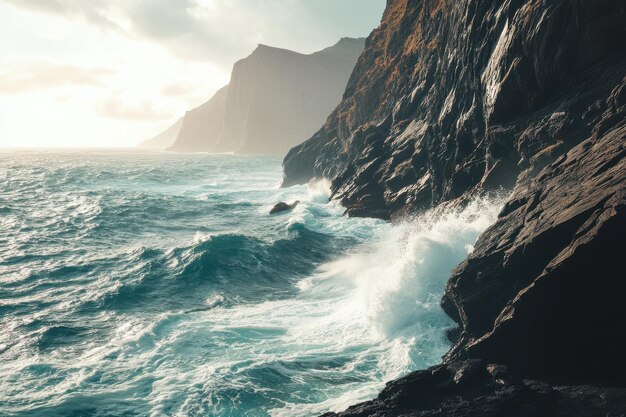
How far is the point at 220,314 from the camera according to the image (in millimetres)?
22047

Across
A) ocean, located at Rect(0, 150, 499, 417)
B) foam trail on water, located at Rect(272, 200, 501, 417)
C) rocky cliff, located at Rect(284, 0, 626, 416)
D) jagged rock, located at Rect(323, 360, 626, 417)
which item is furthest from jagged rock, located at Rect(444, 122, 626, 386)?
ocean, located at Rect(0, 150, 499, 417)

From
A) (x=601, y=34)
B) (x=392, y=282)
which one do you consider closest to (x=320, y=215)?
(x=392, y=282)

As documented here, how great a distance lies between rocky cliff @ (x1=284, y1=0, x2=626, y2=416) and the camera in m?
11.3

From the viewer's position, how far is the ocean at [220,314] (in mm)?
15148

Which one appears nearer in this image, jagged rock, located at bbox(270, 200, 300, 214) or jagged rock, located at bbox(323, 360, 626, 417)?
jagged rock, located at bbox(323, 360, 626, 417)

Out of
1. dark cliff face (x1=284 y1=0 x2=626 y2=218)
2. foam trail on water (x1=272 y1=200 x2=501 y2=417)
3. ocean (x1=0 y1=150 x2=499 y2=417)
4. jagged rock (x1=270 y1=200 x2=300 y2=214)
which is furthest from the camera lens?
jagged rock (x1=270 y1=200 x2=300 y2=214)

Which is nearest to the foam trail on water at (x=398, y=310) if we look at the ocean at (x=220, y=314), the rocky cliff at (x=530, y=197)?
the ocean at (x=220, y=314)

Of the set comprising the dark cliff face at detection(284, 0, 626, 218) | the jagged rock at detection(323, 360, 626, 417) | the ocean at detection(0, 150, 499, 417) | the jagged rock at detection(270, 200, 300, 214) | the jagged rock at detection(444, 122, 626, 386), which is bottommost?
the ocean at detection(0, 150, 499, 417)

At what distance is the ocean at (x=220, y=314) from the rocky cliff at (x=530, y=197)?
2601mm

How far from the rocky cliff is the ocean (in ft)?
8.53

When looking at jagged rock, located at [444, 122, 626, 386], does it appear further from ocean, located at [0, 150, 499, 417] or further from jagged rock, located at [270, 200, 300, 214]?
jagged rock, located at [270, 200, 300, 214]

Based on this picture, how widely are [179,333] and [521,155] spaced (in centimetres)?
1677

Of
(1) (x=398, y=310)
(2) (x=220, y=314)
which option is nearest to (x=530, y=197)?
(1) (x=398, y=310)

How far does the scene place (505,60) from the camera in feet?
73.1
